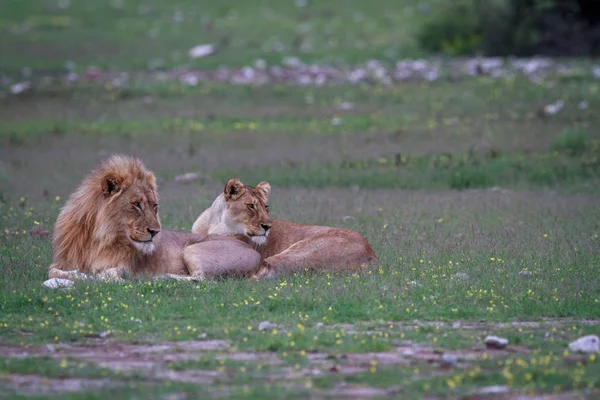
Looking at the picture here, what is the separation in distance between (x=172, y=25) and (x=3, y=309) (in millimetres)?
24743

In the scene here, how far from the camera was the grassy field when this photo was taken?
774 centimetres

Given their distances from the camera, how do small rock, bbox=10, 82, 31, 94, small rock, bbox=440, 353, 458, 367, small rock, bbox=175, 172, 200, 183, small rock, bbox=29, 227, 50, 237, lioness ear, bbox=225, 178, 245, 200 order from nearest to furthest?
small rock, bbox=440, 353, 458, 367 → lioness ear, bbox=225, 178, 245, 200 → small rock, bbox=29, 227, 50, 237 → small rock, bbox=175, 172, 200, 183 → small rock, bbox=10, 82, 31, 94

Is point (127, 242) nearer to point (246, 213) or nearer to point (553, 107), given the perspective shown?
point (246, 213)

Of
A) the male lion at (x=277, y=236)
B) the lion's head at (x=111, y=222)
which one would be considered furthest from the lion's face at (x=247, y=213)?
the lion's head at (x=111, y=222)

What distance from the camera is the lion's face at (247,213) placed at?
11.7 meters

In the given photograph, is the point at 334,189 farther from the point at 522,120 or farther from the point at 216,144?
the point at 522,120

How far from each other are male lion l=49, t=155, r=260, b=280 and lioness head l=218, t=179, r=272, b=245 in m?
0.50

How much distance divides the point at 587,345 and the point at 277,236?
177 inches

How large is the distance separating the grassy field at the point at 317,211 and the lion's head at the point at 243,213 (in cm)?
118

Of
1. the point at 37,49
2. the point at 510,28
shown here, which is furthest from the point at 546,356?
the point at 37,49

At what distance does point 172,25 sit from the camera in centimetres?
3372

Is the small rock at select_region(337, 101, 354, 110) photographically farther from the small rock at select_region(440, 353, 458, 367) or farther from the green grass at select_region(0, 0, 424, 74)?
the small rock at select_region(440, 353, 458, 367)

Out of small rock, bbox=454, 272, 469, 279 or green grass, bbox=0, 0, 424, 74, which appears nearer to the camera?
small rock, bbox=454, 272, 469, 279

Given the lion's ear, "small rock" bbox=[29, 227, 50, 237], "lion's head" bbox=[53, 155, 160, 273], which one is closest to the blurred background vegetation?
"small rock" bbox=[29, 227, 50, 237]
